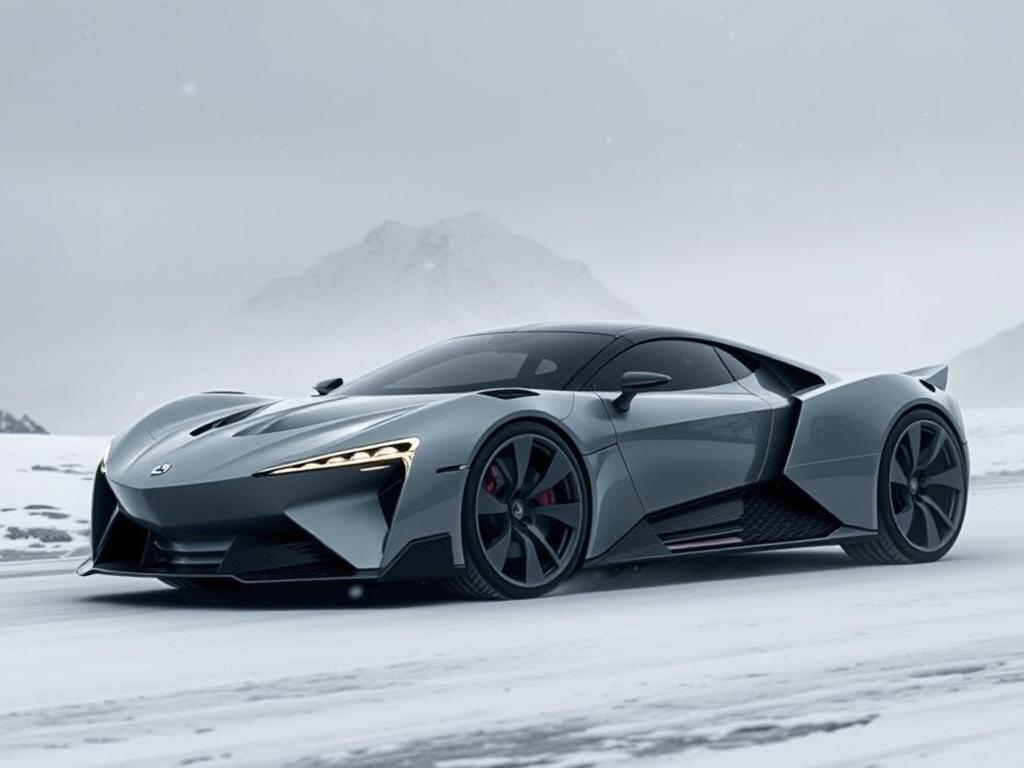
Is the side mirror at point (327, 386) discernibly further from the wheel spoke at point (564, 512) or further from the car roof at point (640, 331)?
the wheel spoke at point (564, 512)

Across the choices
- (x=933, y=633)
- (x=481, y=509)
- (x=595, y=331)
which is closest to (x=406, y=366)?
(x=595, y=331)

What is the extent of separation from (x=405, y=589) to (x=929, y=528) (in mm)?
2819

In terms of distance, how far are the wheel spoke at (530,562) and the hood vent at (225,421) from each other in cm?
144

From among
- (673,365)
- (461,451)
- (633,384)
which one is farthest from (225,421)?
(673,365)

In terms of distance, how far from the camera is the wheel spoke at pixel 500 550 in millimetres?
7148

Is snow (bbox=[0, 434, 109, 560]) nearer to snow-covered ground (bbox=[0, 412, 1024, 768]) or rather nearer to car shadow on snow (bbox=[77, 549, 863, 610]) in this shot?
car shadow on snow (bbox=[77, 549, 863, 610])

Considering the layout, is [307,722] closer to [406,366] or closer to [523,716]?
[523,716]

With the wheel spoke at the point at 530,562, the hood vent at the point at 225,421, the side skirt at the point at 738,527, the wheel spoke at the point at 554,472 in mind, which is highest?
the hood vent at the point at 225,421

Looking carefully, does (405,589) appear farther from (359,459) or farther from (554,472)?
(359,459)

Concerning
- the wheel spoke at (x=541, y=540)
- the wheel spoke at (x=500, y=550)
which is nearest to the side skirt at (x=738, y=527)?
the wheel spoke at (x=541, y=540)

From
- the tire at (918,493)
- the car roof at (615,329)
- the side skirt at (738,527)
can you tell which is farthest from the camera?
the tire at (918,493)

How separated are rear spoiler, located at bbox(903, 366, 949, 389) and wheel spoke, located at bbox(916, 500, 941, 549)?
2.50 feet

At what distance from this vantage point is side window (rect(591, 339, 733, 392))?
8109mm

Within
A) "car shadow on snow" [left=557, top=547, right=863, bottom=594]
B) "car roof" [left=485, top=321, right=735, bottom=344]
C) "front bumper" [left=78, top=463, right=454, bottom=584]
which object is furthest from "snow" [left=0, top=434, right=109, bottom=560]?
"front bumper" [left=78, top=463, right=454, bottom=584]
